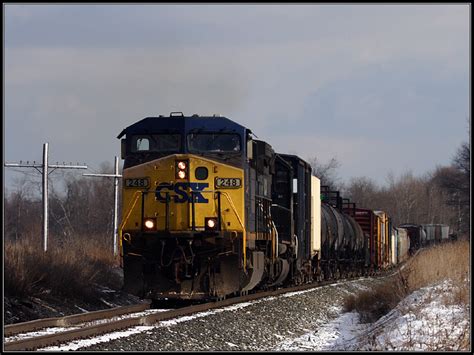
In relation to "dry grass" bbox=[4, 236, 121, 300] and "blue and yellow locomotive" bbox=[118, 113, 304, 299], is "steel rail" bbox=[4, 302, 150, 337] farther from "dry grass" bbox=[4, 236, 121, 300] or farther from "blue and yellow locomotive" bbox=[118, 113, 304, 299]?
"dry grass" bbox=[4, 236, 121, 300]

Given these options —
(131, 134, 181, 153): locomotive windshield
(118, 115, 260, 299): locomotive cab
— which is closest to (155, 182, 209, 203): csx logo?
(118, 115, 260, 299): locomotive cab

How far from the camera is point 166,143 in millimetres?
15109

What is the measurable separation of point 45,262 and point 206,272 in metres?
3.96

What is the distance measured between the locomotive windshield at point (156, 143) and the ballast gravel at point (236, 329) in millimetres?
2928

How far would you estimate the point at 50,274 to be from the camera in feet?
54.6

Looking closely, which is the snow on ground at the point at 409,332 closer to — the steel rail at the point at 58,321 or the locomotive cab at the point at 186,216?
the locomotive cab at the point at 186,216

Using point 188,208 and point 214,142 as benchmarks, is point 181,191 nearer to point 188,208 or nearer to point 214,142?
point 188,208

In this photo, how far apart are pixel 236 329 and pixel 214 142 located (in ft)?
13.5

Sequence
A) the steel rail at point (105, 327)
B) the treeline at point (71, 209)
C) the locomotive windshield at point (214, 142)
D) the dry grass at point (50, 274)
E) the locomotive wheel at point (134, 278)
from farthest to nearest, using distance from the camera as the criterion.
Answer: the treeline at point (71, 209)
the dry grass at point (50, 274)
the locomotive windshield at point (214, 142)
the locomotive wheel at point (134, 278)
the steel rail at point (105, 327)

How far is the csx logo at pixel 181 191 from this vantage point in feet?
48.3

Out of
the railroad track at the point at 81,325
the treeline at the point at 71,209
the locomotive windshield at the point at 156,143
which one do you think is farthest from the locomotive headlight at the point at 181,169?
the treeline at the point at 71,209

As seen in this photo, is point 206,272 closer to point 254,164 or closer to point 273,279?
point 254,164

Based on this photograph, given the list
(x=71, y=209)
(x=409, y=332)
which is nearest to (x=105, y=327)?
(x=409, y=332)

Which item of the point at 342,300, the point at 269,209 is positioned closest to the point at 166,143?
the point at 269,209
